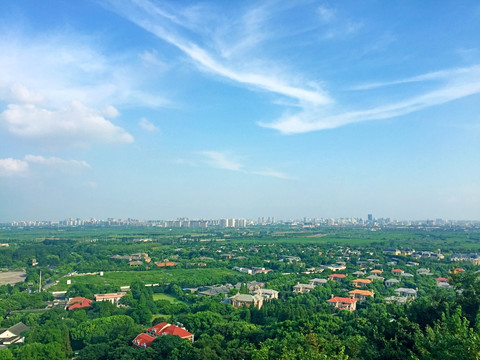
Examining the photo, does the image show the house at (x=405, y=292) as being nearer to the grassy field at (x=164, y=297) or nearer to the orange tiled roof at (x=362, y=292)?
the orange tiled roof at (x=362, y=292)

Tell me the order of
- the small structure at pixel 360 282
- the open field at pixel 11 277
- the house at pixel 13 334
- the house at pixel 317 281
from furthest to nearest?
the open field at pixel 11 277, the house at pixel 317 281, the small structure at pixel 360 282, the house at pixel 13 334

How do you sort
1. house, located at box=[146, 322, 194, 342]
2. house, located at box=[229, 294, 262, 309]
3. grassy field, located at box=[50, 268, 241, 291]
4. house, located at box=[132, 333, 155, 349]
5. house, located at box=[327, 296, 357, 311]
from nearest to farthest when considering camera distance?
1. house, located at box=[132, 333, 155, 349]
2. house, located at box=[146, 322, 194, 342]
3. house, located at box=[229, 294, 262, 309]
4. house, located at box=[327, 296, 357, 311]
5. grassy field, located at box=[50, 268, 241, 291]

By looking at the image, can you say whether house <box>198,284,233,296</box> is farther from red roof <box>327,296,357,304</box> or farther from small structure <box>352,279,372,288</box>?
small structure <box>352,279,372,288</box>

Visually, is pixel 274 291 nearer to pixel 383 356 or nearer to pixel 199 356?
pixel 199 356

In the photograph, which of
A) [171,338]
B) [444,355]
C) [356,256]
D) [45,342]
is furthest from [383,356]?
[356,256]

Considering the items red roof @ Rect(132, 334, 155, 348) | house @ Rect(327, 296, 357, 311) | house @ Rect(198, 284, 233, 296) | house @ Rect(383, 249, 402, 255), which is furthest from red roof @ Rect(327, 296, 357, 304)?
house @ Rect(383, 249, 402, 255)

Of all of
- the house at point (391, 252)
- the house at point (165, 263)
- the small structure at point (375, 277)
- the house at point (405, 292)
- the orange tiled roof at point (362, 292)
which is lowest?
the house at point (405, 292)

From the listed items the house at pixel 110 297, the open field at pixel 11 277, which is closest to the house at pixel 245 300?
the house at pixel 110 297
